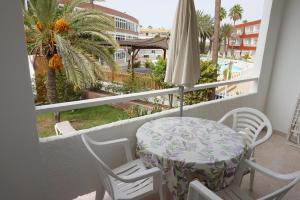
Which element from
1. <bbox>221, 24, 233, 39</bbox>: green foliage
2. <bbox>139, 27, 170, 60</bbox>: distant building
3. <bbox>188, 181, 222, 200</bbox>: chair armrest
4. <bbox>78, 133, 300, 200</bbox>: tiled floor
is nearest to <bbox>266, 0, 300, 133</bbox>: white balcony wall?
<bbox>78, 133, 300, 200</bbox>: tiled floor

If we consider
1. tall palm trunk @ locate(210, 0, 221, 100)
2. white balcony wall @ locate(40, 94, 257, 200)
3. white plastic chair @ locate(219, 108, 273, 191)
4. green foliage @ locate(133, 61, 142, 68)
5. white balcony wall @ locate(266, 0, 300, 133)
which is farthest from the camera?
tall palm trunk @ locate(210, 0, 221, 100)

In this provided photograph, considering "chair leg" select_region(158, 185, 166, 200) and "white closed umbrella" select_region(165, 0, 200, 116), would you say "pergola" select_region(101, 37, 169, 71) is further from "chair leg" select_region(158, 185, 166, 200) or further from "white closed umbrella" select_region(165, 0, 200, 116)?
"chair leg" select_region(158, 185, 166, 200)

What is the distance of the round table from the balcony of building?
0.51m

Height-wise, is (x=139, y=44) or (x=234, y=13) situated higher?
(x=234, y=13)

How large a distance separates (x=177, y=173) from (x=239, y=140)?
2.09ft

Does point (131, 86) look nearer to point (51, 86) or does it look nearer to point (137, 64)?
point (137, 64)

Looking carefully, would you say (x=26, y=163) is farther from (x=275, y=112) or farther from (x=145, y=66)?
(x=145, y=66)

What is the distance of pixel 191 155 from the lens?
150 centimetres

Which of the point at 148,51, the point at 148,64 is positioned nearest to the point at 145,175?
the point at 148,51

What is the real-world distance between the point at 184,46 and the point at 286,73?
2.37 m

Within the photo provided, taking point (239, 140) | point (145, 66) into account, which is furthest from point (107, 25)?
point (239, 140)

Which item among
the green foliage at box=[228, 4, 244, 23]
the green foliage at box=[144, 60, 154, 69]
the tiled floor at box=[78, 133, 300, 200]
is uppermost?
the green foliage at box=[228, 4, 244, 23]

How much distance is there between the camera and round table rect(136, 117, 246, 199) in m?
1.44

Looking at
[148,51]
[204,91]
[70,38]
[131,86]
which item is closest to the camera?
[70,38]
